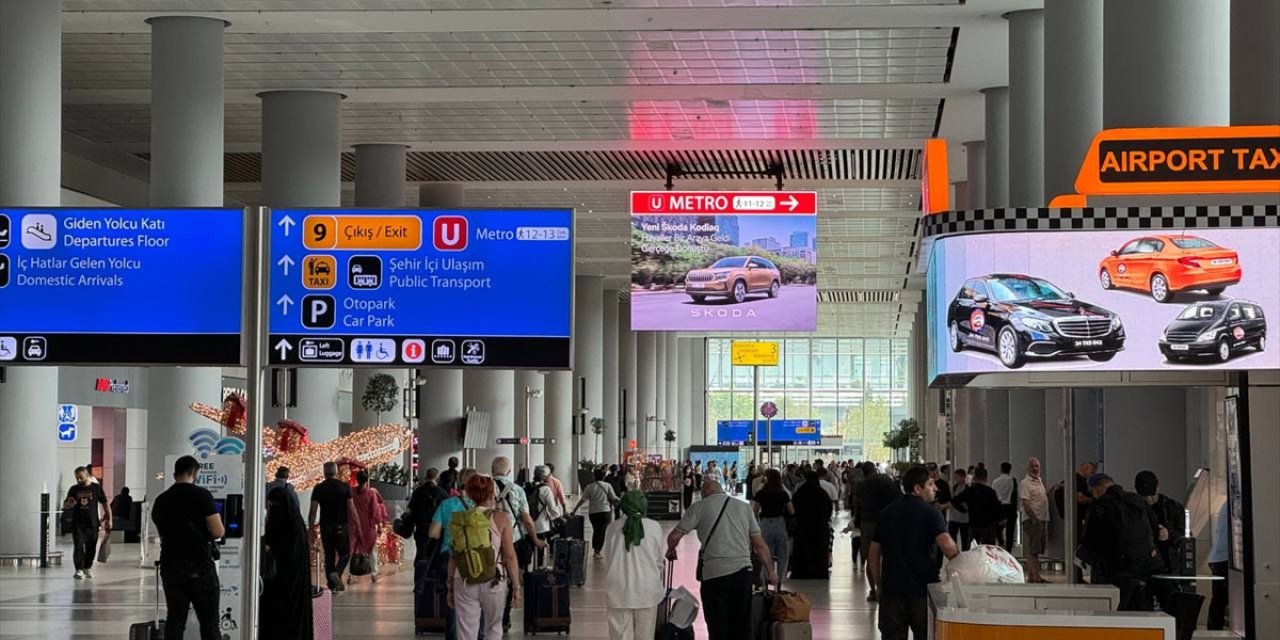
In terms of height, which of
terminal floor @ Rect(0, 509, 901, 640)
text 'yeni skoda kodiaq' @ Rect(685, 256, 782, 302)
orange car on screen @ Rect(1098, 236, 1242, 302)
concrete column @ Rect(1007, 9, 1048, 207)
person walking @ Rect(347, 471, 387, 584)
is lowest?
terminal floor @ Rect(0, 509, 901, 640)

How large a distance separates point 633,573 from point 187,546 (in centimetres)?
278

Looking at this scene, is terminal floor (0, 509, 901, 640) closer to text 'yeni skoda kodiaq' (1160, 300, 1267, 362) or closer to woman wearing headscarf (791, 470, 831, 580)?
woman wearing headscarf (791, 470, 831, 580)

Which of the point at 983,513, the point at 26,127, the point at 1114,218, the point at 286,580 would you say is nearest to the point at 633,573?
the point at 286,580

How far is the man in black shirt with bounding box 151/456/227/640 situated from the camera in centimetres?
1036

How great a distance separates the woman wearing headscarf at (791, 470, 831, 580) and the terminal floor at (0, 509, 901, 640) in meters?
0.31

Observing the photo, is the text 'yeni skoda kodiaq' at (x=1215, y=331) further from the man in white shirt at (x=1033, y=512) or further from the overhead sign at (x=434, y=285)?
the man in white shirt at (x=1033, y=512)

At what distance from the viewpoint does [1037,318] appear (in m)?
7.85

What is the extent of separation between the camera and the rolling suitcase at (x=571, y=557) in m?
18.4

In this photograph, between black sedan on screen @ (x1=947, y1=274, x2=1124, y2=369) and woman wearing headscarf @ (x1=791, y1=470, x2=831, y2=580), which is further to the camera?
woman wearing headscarf @ (x1=791, y1=470, x2=831, y2=580)

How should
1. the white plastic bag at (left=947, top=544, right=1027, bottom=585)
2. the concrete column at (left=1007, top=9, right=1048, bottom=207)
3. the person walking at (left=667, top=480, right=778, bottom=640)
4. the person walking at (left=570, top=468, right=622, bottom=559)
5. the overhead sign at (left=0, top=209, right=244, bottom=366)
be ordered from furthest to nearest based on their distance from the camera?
1. the person walking at (left=570, top=468, right=622, bottom=559)
2. the concrete column at (left=1007, top=9, right=1048, bottom=207)
3. the person walking at (left=667, top=480, right=778, bottom=640)
4. the white plastic bag at (left=947, top=544, right=1027, bottom=585)
5. the overhead sign at (left=0, top=209, right=244, bottom=366)

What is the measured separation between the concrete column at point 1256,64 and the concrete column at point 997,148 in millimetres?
11096

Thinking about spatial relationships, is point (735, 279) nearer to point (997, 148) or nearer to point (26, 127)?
point (997, 148)

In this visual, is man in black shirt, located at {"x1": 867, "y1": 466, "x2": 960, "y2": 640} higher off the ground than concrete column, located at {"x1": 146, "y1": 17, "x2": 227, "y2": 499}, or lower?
lower

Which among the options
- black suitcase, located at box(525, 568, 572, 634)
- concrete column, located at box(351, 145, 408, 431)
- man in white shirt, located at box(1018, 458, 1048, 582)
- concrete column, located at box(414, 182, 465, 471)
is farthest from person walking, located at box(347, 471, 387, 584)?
concrete column, located at box(414, 182, 465, 471)
